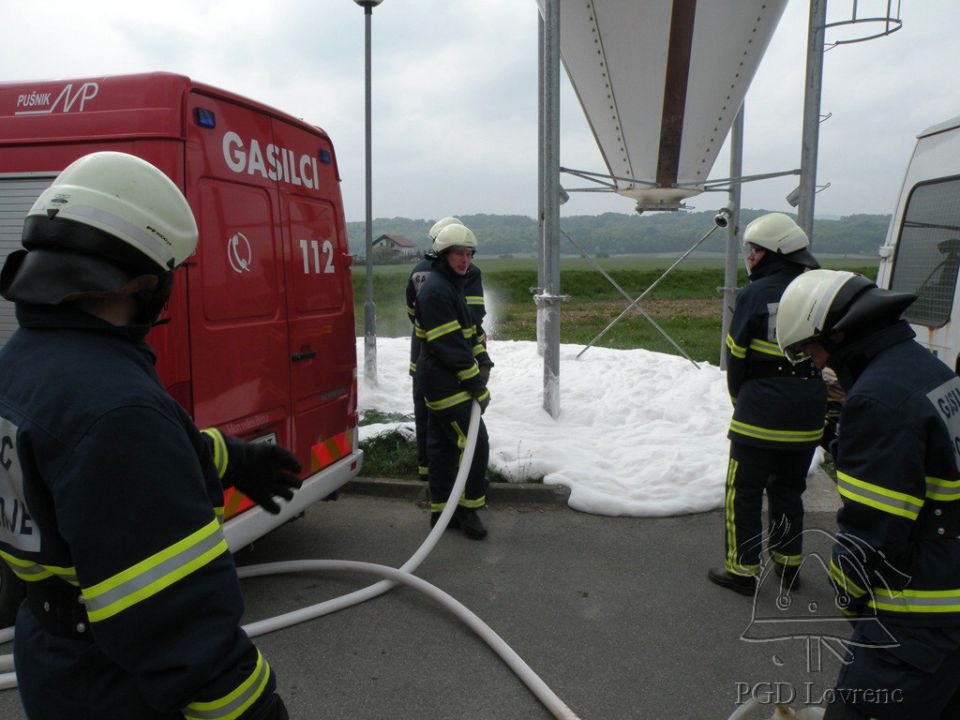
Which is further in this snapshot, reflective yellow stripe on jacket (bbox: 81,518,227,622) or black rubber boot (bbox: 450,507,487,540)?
black rubber boot (bbox: 450,507,487,540)

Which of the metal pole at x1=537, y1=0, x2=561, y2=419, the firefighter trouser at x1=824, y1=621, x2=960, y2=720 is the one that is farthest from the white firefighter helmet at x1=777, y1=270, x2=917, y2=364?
the metal pole at x1=537, y1=0, x2=561, y2=419

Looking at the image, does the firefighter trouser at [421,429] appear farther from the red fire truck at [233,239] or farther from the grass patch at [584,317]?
the red fire truck at [233,239]

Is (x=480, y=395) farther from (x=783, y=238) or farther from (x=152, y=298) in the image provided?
(x=152, y=298)

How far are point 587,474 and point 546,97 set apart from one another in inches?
143

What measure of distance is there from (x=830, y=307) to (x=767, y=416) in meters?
1.81

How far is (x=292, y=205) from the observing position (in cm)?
397

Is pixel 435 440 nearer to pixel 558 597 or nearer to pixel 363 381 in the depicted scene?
pixel 558 597

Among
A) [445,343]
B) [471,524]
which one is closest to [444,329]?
[445,343]

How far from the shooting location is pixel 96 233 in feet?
4.33

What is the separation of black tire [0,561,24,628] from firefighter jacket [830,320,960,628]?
362 centimetres

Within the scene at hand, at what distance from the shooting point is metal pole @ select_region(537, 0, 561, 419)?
6.61 m

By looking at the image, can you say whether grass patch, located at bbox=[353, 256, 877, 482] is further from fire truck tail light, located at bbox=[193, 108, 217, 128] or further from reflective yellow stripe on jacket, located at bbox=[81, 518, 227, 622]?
reflective yellow stripe on jacket, located at bbox=[81, 518, 227, 622]

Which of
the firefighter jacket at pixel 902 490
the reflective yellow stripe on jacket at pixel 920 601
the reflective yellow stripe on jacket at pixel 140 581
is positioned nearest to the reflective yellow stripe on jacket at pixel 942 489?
the firefighter jacket at pixel 902 490

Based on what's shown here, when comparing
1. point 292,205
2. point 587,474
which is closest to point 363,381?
point 587,474
